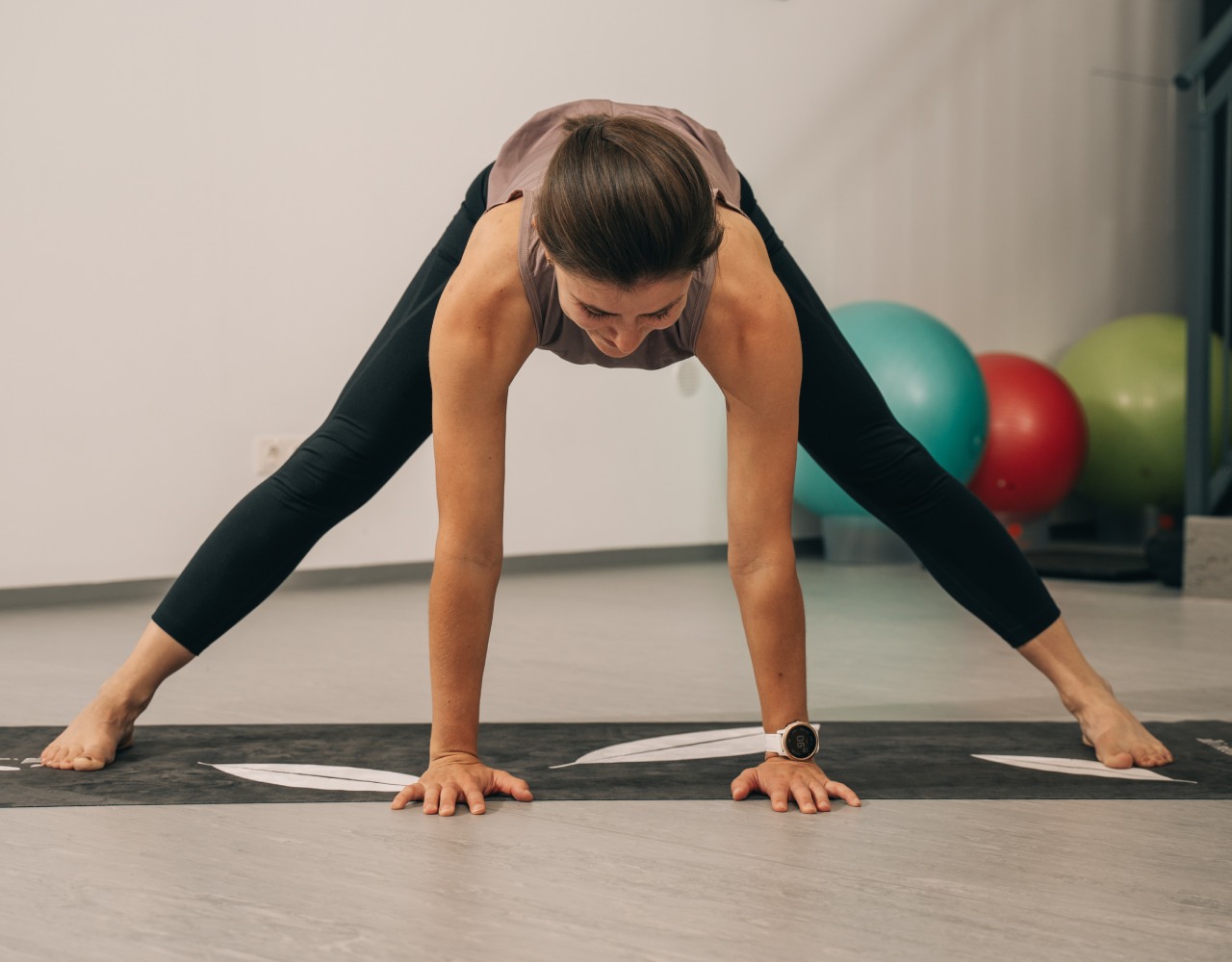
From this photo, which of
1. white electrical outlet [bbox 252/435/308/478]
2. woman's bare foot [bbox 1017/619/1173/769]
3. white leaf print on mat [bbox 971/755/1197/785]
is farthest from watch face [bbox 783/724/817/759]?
white electrical outlet [bbox 252/435/308/478]

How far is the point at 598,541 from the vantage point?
4242 millimetres

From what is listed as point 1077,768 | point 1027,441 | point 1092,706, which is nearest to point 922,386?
point 1027,441

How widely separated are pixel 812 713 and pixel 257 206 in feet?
6.94

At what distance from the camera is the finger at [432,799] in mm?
1565

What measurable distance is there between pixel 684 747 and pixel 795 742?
0.28m

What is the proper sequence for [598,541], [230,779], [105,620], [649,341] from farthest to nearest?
1. [598,541]
2. [105,620]
3. [230,779]
4. [649,341]

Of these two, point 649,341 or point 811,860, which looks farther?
point 649,341

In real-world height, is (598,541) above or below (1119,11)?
below

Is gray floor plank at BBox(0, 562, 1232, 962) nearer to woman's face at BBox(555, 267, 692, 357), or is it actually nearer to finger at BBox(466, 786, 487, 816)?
finger at BBox(466, 786, 487, 816)

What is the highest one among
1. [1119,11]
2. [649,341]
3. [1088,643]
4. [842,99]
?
[1119,11]

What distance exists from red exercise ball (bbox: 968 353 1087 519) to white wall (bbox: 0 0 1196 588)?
→ 661 millimetres

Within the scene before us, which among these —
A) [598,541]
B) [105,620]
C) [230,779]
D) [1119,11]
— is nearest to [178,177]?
[105,620]

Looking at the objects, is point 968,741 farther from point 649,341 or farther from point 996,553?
point 649,341

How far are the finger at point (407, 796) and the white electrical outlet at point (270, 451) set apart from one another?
2.11 metres
